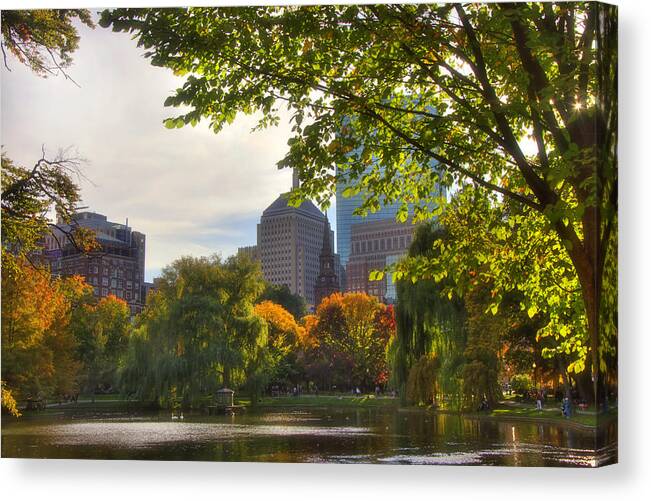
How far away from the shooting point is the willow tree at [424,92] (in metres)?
6.41

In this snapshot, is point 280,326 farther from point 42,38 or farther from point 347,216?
point 42,38

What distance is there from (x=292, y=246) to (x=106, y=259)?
72.4 inches

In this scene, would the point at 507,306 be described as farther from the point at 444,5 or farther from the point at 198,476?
the point at 198,476

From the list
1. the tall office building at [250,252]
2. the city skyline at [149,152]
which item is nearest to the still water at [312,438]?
the tall office building at [250,252]

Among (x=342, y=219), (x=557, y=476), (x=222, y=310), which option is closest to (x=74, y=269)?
(x=222, y=310)

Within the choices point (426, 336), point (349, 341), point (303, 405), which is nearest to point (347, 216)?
point (349, 341)

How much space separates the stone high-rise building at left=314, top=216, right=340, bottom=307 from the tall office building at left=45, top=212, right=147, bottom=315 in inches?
66.8

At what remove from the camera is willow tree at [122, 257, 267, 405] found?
802 centimetres

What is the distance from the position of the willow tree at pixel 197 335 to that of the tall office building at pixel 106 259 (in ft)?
0.91

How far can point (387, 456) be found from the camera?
734 cm

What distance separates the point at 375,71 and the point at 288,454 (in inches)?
137

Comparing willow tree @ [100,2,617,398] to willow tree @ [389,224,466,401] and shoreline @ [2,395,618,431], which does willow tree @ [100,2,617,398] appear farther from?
shoreline @ [2,395,618,431]

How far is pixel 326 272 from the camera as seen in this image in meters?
7.89

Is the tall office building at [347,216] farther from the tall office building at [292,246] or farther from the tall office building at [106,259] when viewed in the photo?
the tall office building at [106,259]
